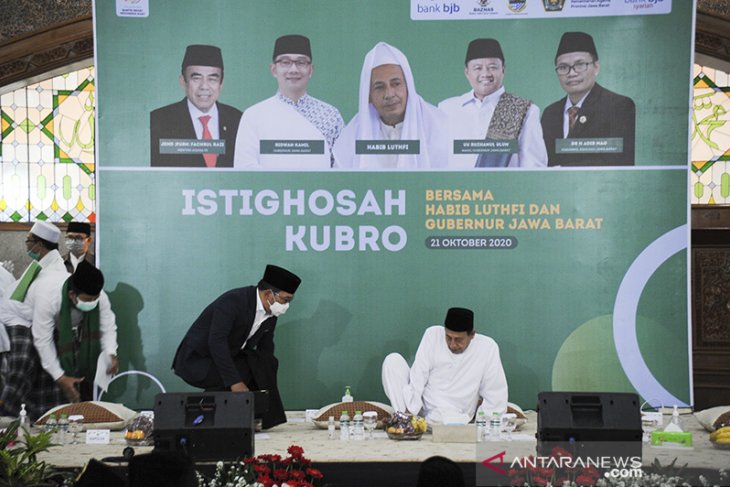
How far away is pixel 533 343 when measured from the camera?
5809mm

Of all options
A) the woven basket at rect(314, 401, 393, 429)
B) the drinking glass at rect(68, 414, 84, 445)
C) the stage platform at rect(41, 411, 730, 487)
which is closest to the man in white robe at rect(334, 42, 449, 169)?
the woven basket at rect(314, 401, 393, 429)

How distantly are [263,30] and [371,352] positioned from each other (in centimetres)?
220

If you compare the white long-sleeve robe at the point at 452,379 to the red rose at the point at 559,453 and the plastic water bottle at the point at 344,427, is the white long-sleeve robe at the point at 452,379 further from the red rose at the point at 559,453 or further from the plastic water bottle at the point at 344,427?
the red rose at the point at 559,453

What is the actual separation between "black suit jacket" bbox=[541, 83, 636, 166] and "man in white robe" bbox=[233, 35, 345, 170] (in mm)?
1373

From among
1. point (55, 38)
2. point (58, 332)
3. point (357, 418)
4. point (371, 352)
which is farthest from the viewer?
point (55, 38)

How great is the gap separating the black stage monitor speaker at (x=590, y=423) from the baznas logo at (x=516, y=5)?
9.36ft

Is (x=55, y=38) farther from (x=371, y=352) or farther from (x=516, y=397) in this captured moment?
(x=516, y=397)

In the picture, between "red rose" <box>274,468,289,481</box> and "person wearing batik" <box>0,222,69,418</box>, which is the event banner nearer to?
"person wearing batik" <box>0,222,69,418</box>

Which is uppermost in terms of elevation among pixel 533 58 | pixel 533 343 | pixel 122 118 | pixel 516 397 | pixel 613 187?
pixel 533 58

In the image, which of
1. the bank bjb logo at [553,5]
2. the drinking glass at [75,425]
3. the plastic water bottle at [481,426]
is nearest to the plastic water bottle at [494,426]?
the plastic water bottle at [481,426]

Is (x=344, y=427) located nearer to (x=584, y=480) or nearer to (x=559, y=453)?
(x=559, y=453)

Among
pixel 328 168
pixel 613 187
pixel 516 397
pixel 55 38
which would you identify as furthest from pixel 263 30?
pixel 516 397

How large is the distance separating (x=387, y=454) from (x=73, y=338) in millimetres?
2376

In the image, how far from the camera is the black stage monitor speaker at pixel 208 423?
3812 millimetres
